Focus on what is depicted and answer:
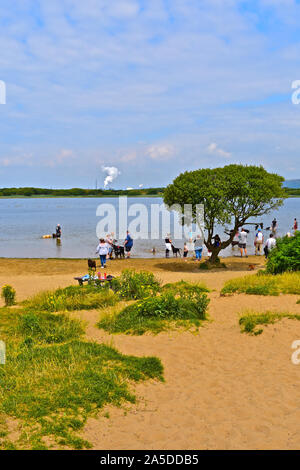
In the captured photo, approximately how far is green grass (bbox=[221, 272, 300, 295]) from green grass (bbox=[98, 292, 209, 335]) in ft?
8.48

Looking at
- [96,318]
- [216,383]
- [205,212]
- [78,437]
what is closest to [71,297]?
[96,318]

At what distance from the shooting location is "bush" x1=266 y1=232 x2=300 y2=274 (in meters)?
15.4

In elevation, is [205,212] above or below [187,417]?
above

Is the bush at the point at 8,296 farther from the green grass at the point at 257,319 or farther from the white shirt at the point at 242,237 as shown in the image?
the white shirt at the point at 242,237

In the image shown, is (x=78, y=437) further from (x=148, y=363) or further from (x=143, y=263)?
(x=143, y=263)

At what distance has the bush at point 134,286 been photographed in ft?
42.8

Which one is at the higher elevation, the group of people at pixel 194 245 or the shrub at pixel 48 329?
the group of people at pixel 194 245

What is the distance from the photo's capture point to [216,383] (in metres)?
7.10

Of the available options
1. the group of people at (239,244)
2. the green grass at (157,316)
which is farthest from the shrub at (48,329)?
the group of people at (239,244)

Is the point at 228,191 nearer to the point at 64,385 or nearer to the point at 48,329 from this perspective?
the point at 48,329

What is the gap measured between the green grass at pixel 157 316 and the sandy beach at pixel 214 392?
315 millimetres

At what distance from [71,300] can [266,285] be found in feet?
21.1

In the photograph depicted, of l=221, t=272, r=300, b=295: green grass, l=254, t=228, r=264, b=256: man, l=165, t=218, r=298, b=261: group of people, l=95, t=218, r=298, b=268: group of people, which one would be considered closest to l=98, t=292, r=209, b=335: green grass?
l=221, t=272, r=300, b=295: green grass
